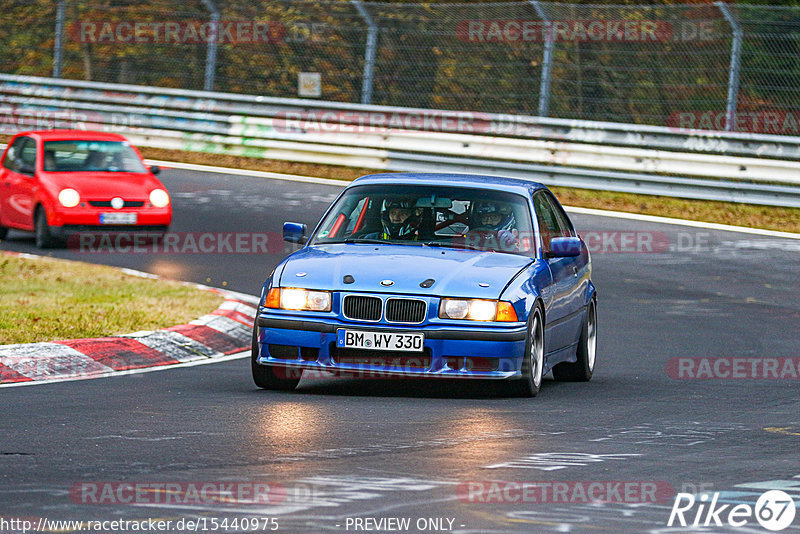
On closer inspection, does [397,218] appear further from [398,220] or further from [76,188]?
[76,188]

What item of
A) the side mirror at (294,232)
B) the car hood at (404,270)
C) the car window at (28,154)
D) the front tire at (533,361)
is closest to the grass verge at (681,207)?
the car window at (28,154)

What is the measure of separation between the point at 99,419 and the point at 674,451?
9.95 feet

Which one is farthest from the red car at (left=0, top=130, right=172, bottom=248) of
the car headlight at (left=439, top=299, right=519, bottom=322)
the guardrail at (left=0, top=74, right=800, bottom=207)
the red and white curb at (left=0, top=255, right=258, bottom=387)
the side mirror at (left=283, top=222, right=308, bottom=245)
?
the car headlight at (left=439, top=299, right=519, bottom=322)

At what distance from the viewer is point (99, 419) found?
8.16 m

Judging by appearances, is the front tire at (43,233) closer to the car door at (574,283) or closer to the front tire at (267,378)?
the car door at (574,283)

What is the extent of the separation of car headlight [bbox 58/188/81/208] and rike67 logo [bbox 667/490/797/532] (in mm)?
13158

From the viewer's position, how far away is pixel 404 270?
9227 millimetres

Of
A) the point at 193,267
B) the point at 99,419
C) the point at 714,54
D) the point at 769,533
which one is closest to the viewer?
the point at 769,533

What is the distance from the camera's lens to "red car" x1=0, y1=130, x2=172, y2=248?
60.2ft

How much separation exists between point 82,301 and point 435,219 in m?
4.47

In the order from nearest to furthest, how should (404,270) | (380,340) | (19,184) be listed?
(380,340) → (404,270) → (19,184)

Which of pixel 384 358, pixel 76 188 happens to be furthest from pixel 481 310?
pixel 76 188

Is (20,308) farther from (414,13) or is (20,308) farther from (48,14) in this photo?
(48,14)

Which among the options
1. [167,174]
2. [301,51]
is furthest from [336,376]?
[301,51]
